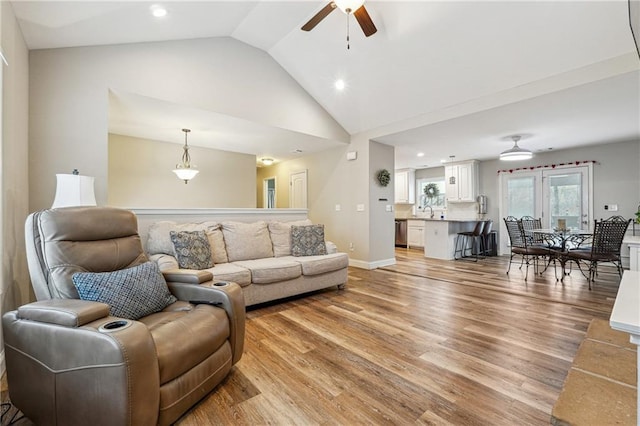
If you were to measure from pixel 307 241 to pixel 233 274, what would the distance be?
1.25 meters

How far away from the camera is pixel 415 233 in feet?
27.3

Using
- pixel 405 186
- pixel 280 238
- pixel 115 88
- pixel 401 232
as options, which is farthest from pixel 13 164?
pixel 405 186

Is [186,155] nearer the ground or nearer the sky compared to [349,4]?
nearer the ground

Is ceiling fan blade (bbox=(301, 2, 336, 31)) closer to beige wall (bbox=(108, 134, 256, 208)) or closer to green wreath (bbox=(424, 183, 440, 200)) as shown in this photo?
beige wall (bbox=(108, 134, 256, 208))

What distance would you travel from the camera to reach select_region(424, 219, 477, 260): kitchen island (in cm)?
657

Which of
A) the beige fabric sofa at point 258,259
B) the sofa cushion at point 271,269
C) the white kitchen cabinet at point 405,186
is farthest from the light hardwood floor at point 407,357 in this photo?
the white kitchen cabinet at point 405,186

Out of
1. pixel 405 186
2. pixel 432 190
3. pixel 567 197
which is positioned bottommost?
Answer: pixel 567 197

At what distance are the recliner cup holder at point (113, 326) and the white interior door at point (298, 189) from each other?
220 inches

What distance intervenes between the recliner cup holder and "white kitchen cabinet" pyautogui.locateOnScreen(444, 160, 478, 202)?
7989 millimetres

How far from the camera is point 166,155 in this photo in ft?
19.4

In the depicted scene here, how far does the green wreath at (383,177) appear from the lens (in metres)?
5.61

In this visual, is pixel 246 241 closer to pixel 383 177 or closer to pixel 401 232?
pixel 383 177

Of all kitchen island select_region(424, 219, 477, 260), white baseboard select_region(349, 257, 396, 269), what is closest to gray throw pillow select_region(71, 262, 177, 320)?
white baseboard select_region(349, 257, 396, 269)

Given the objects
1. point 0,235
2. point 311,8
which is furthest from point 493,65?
point 0,235
